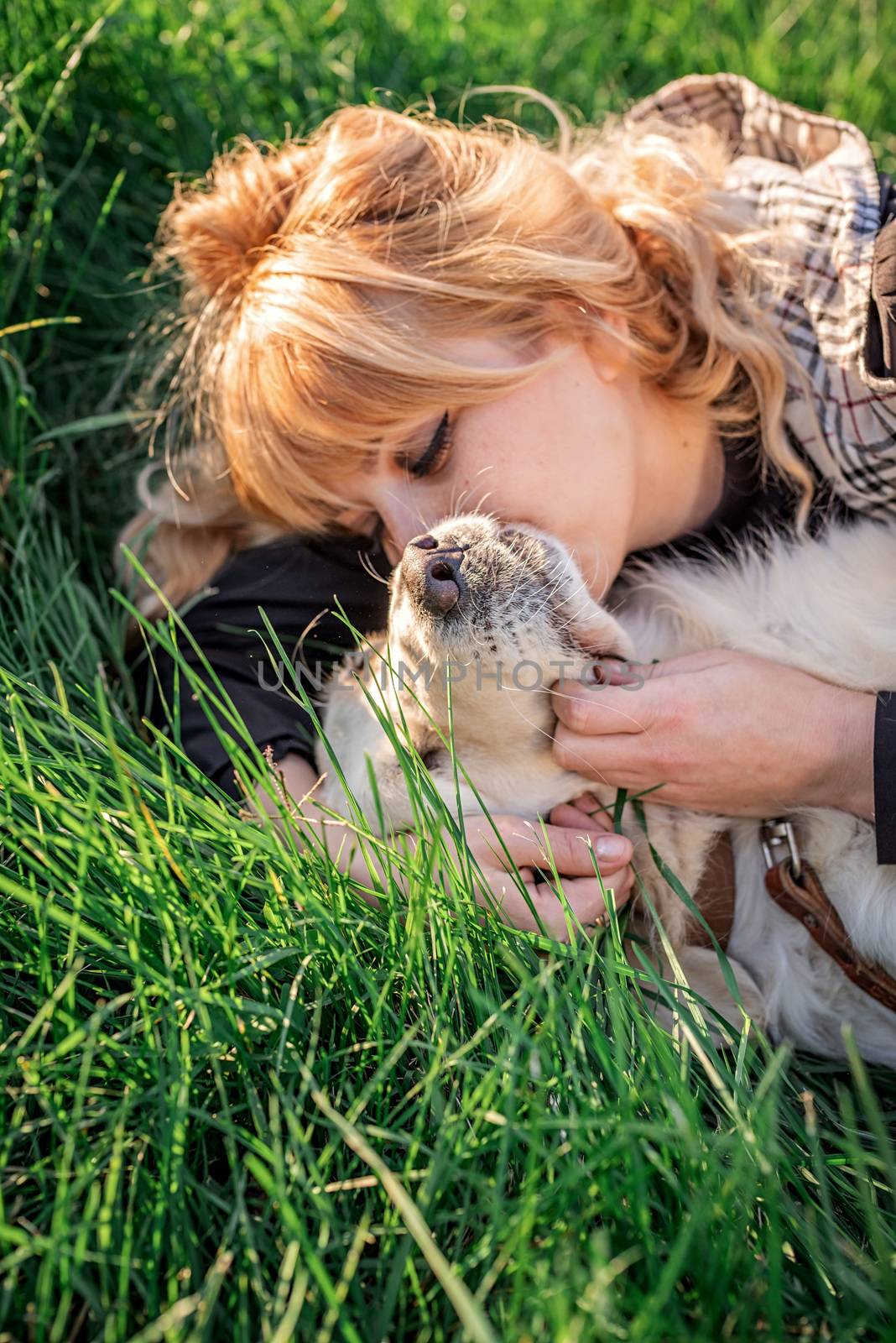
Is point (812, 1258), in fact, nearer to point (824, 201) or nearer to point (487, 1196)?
point (487, 1196)

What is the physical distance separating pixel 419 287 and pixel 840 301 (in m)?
0.97

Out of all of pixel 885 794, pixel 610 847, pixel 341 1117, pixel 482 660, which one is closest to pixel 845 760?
pixel 885 794

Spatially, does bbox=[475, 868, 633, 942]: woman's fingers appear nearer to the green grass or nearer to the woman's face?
the green grass

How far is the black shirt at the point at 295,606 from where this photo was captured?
223cm

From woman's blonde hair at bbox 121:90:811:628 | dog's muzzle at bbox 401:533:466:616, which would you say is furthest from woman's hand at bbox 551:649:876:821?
woman's blonde hair at bbox 121:90:811:628

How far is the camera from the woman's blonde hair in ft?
6.77

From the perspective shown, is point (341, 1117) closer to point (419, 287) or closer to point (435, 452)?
point (435, 452)

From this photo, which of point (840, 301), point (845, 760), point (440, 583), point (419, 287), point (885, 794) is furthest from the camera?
point (840, 301)

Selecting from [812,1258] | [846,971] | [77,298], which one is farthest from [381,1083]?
[77,298]

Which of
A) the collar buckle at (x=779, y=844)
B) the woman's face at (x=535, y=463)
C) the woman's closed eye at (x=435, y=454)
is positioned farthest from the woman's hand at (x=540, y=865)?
the woman's closed eye at (x=435, y=454)

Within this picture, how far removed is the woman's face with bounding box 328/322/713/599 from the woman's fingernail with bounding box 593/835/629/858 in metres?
0.54

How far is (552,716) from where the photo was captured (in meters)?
1.87

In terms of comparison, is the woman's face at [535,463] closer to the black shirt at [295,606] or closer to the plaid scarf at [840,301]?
the black shirt at [295,606]

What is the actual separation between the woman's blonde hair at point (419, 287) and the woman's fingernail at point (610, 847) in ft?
2.96
